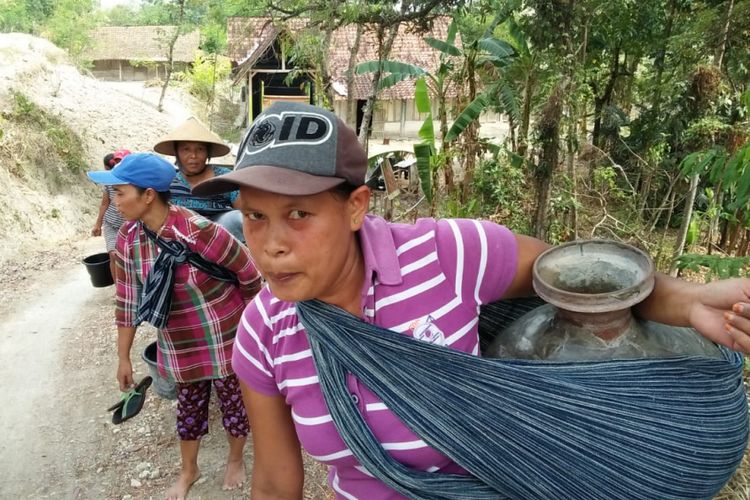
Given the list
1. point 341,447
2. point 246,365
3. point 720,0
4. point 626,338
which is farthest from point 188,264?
point 720,0

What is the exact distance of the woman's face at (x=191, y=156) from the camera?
12.3ft

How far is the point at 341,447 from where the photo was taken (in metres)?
1.18

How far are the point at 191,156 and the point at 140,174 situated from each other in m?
1.18

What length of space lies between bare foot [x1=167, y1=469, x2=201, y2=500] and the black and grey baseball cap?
246cm

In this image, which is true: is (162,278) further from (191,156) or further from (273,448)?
(273,448)

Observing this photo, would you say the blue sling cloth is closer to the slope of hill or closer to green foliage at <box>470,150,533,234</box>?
green foliage at <box>470,150,533,234</box>

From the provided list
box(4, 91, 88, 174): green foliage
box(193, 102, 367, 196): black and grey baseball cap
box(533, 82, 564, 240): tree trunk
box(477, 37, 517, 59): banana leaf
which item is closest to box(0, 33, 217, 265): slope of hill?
box(4, 91, 88, 174): green foliage

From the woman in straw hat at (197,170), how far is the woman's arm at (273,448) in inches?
94.3

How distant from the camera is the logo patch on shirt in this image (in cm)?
119

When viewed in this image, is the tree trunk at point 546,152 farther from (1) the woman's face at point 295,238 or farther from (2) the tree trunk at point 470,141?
(1) the woman's face at point 295,238

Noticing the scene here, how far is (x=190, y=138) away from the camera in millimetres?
3668

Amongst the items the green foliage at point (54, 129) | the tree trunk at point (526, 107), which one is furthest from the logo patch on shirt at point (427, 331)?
the green foliage at point (54, 129)

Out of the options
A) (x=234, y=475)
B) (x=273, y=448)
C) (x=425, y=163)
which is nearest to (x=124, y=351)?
(x=234, y=475)

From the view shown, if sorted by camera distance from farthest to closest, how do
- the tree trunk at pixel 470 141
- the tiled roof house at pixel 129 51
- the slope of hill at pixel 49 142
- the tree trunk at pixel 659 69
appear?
the tiled roof house at pixel 129 51
the slope of hill at pixel 49 142
the tree trunk at pixel 659 69
the tree trunk at pixel 470 141
